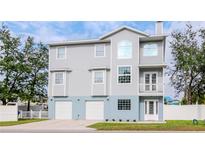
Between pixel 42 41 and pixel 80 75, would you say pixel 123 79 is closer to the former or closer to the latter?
pixel 80 75

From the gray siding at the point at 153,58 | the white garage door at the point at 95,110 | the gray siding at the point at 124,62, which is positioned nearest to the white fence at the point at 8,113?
the white garage door at the point at 95,110

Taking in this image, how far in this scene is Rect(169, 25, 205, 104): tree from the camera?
75.0 ft

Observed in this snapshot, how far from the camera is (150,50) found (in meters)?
20.5

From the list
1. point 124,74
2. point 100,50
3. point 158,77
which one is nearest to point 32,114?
point 100,50

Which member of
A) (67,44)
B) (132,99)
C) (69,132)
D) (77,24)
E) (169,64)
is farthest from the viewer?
(169,64)

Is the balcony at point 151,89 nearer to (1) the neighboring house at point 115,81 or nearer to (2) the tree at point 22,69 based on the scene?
(1) the neighboring house at point 115,81

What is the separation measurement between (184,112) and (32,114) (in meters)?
10.2

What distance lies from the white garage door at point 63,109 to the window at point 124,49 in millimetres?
4587

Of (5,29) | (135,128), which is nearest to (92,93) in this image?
(135,128)

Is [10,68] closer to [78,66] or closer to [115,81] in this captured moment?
[78,66]

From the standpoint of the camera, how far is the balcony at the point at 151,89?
20.2 meters

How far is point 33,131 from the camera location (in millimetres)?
15094

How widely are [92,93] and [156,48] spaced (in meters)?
5.02

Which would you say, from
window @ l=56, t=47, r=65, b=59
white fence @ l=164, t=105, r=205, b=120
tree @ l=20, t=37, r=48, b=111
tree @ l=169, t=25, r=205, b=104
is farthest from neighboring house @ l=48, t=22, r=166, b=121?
tree @ l=169, t=25, r=205, b=104
